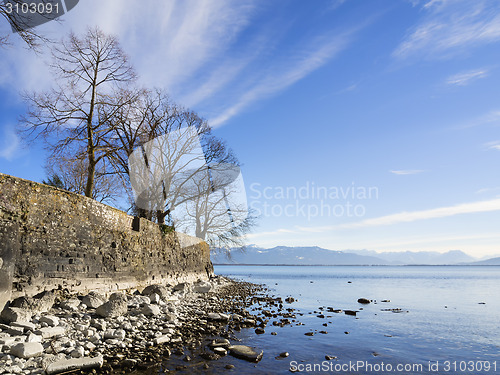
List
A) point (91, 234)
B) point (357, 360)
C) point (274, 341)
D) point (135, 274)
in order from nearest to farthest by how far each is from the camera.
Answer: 1. point (357, 360)
2. point (274, 341)
3. point (91, 234)
4. point (135, 274)

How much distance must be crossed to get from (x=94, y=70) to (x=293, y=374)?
52.6 ft

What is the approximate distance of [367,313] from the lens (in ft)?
47.6

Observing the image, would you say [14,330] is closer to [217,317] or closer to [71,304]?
[71,304]

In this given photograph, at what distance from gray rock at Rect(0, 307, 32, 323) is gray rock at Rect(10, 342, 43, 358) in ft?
5.12

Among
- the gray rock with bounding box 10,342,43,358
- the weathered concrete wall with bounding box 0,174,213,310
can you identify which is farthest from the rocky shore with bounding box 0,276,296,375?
the weathered concrete wall with bounding box 0,174,213,310

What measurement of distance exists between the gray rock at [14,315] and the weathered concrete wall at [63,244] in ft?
2.64

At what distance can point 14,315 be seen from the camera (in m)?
6.94

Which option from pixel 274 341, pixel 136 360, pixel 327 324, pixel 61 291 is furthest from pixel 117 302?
pixel 327 324

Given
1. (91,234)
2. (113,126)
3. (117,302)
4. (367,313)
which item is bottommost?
(367,313)

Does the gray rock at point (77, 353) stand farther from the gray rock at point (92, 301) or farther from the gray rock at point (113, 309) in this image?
the gray rock at point (92, 301)

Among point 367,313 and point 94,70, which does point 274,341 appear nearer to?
point 367,313

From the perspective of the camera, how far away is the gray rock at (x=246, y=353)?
6938 mm

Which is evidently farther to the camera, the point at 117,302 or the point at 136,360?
the point at 117,302

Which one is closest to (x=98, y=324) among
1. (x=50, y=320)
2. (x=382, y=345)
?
(x=50, y=320)
